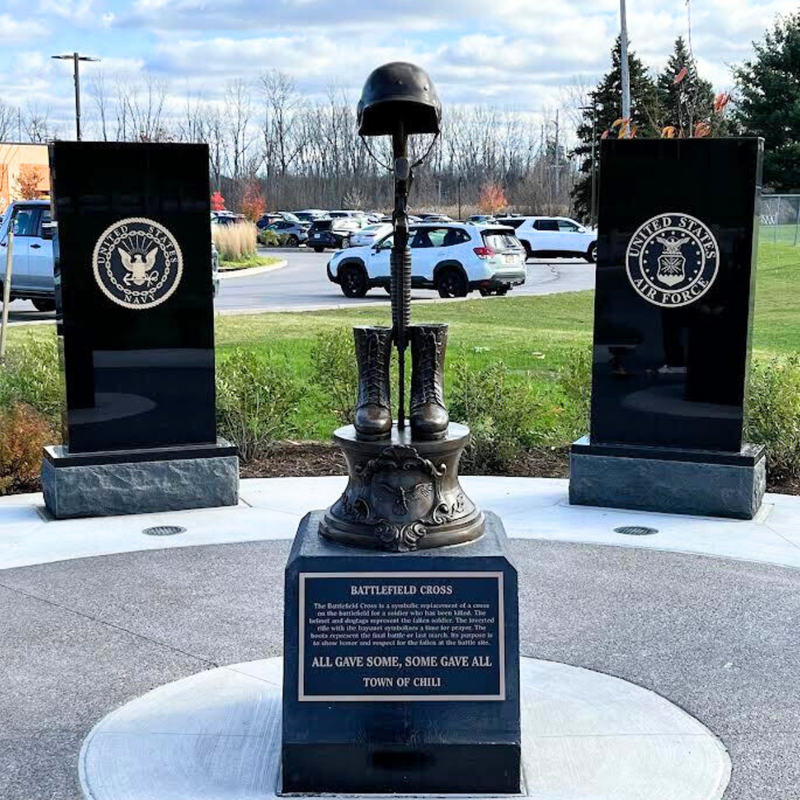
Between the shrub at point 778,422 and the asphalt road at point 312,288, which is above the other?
the shrub at point 778,422

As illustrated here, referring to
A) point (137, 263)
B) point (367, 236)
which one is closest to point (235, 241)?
point (367, 236)

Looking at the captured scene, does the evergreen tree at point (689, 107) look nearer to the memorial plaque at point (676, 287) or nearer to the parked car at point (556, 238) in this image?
the memorial plaque at point (676, 287)

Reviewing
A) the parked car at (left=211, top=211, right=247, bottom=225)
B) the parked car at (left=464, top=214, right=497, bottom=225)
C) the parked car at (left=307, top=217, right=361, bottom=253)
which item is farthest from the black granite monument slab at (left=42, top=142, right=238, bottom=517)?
the parked car at (left=307, top=217, right=361, bottom=253)

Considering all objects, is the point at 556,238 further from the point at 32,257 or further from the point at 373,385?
the point at 373,385

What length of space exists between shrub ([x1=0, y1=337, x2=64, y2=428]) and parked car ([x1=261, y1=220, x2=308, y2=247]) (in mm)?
43140

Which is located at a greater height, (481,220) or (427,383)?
(427,383)

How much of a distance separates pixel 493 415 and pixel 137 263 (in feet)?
10.6

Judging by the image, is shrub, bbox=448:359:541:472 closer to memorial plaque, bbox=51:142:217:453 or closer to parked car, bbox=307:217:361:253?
memorial plaque, bbox=51:142:217:453

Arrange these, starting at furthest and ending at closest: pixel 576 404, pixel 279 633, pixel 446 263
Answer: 1. pixel 446 263
2. pixel 576 404
3. pixel 279 633

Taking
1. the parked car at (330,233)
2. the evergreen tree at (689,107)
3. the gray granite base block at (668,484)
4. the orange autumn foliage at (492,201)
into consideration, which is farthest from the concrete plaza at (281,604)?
the orange autumn foliage at (492,201)

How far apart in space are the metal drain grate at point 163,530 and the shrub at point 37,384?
2315 mm

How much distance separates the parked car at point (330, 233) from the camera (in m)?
49.6

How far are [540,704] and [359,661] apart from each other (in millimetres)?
978

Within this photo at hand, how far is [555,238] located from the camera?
128 feet
